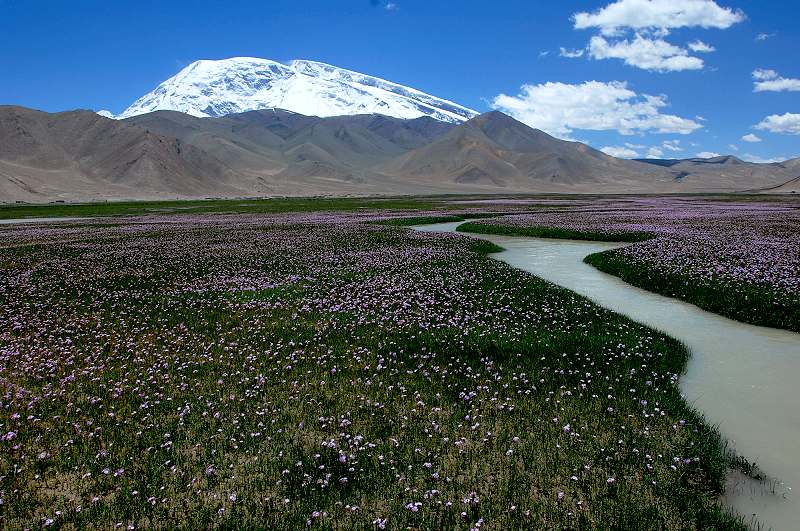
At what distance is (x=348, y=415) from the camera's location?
28.3 feet

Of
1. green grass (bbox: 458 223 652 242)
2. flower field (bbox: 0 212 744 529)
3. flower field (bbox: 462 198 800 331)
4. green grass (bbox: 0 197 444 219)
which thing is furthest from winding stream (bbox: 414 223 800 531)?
green grass (bbox: 0 197 444 219)

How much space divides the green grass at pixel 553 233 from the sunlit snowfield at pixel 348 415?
20046 millimetres

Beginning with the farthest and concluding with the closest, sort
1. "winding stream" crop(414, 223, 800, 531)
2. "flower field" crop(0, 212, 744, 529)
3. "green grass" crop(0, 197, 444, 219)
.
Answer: "green grass" crop(0, 197, 444, 219), "winding stream" crop(414, 223, 800, 531), "flower field" crop(0, 212, 744, 529)

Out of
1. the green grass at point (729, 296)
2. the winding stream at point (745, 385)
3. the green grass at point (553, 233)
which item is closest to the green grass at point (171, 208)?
the green grass at point (553, 233)

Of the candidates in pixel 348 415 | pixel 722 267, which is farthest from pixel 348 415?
pixel 722 267

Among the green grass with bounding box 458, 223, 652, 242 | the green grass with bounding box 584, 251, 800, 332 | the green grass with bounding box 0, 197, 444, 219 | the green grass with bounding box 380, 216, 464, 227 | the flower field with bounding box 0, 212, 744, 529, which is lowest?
the flower field with bounding box 0, 212, 744, 529

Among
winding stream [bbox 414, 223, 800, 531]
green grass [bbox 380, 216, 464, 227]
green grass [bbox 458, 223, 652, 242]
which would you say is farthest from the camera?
green grass [bbox 380, 216, 464, 227]

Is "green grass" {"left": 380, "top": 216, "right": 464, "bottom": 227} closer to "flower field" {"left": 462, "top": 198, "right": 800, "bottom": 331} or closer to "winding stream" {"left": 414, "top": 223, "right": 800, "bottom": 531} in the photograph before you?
"flower field" {"left": 462, "top": 198, "right": 800, "bottom": 331}

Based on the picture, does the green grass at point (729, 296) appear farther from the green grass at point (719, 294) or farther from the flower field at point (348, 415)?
the flower field at point (348, 415)

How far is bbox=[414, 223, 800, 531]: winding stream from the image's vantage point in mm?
6578

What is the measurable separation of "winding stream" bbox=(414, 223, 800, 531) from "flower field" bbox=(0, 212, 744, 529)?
0.53 meters

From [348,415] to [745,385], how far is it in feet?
25.8

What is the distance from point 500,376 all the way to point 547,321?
4596mm

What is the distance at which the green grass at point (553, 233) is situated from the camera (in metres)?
37.0
